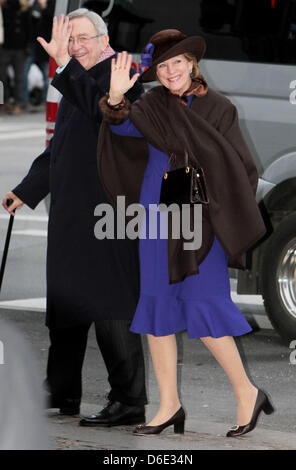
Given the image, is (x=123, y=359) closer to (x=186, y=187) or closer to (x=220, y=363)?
(x=220, y=363)

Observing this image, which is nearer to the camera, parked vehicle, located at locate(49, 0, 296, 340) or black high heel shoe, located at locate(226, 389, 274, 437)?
black high heel shoe, located at locate(226, 389, 274, 437)

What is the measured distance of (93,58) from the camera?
5137 millimetres

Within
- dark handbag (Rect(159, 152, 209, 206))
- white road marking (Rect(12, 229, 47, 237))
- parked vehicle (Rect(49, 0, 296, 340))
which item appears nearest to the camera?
dark handbag (Rect(159, 152, 209, 206))

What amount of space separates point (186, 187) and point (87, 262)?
0.69 m

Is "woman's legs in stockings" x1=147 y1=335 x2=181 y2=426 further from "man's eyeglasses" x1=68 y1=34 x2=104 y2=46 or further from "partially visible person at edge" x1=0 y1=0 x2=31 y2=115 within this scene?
"partially visible person at edge" x1=0 y1=0 x2=31 y2=115

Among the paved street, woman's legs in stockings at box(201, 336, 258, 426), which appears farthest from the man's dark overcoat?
woman's legs in stockings at box(201, 336, 258, 426)

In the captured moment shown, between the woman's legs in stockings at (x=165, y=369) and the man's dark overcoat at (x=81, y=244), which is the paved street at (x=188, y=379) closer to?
the woman's legs in stockings at (x=165, y=369)

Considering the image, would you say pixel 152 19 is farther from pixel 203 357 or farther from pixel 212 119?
pixel 212 119

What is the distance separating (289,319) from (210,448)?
264 cm

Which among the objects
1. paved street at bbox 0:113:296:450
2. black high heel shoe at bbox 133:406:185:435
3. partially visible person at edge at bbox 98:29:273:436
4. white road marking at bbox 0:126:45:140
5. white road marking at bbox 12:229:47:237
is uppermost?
partially visible person at edge at bbox 98:29:273:436

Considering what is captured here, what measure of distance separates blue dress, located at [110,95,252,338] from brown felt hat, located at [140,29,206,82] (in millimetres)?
306

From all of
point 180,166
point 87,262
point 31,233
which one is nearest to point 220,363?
point 87,262

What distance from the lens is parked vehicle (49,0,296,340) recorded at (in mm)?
7379
